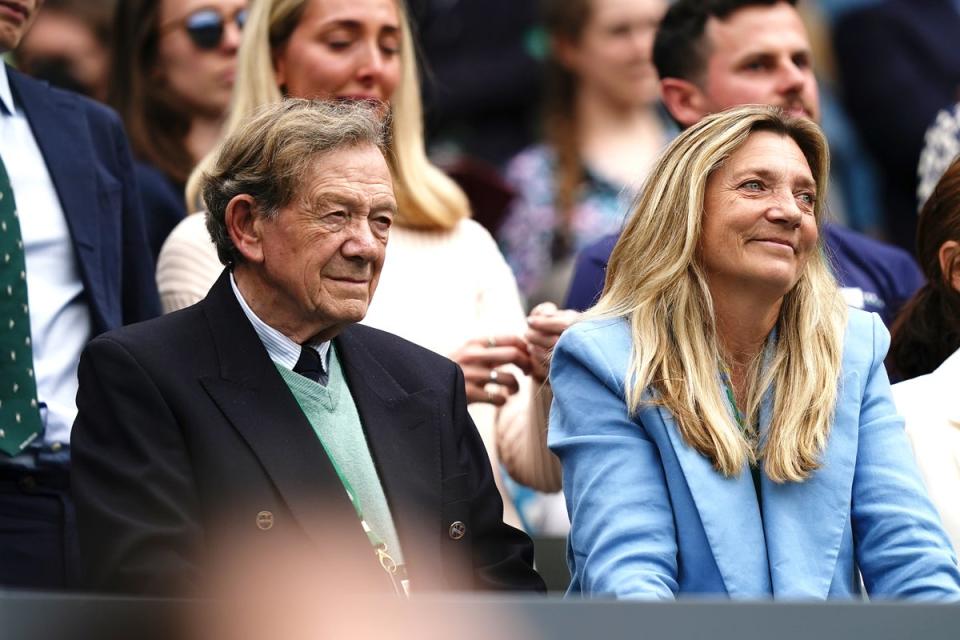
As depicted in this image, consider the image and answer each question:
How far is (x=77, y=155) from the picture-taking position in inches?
163

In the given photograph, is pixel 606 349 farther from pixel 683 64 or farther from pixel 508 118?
pixel 508 118

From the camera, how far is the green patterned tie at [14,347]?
12.2ft

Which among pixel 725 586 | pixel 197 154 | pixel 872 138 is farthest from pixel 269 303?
pixel 872 138

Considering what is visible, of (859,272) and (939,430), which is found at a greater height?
(859,272)

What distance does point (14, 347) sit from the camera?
378 cm

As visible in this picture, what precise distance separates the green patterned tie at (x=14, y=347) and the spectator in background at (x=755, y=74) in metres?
1.55

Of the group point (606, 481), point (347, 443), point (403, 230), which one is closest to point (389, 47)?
point (403, 230)

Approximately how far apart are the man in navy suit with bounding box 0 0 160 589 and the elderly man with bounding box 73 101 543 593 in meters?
0.50

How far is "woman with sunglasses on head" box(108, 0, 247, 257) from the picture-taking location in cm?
521

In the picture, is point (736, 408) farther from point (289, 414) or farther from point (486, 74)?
point (486, 74)

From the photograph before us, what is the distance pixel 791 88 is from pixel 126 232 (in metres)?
1.86

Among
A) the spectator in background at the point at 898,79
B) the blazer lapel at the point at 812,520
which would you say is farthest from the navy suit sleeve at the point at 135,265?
the spectator in background at the point at 898,79

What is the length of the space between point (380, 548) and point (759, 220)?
997 mm

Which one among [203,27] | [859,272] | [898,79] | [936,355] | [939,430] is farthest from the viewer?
[898,79]
